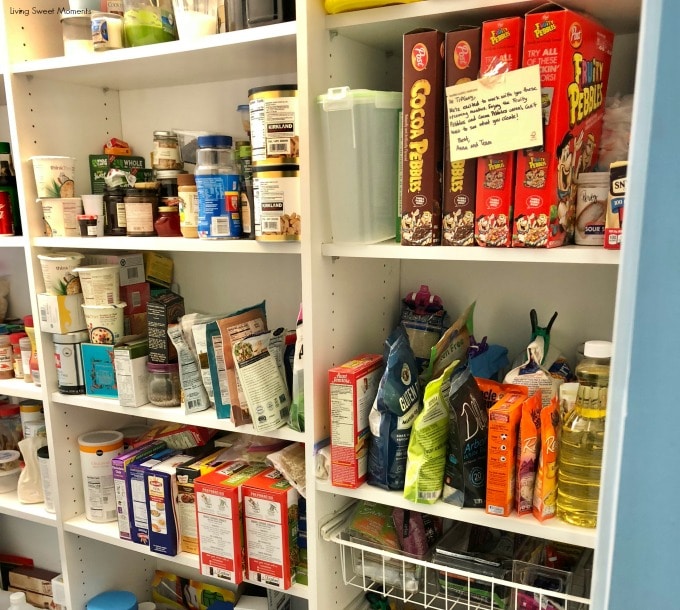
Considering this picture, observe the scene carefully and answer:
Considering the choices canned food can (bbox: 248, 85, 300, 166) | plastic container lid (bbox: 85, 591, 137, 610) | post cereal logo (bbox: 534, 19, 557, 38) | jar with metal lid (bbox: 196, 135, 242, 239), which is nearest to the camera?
post cereal logo (bbox: 534, 19, 557, 38)

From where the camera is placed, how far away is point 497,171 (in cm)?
95

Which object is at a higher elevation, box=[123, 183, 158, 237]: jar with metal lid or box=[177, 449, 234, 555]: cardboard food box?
box=[123, 183, 158, 237]: jar with metal lid

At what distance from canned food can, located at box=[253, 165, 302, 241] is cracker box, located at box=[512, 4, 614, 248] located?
1.27ft

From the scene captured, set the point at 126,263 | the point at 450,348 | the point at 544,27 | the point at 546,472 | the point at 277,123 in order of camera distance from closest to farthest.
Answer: the point at 544,27 < the point at 546,472 < the point at 277,123 < the point at 450,348 < the point at 126,263

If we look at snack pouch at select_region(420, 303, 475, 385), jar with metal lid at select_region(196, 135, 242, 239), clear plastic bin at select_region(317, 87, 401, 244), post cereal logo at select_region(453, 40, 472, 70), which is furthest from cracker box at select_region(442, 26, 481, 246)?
jar with metal lid at select_region(196, 135, 242, 239)

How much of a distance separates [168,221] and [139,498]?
0.64 meters

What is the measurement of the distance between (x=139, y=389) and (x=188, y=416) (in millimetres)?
153

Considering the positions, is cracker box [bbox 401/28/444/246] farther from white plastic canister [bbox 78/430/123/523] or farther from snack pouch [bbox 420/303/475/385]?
white plastic canister [bbox 78/430/123/523]

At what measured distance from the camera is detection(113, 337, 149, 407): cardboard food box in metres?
1.42

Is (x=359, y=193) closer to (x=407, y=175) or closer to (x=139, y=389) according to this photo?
(x=407, y=175)

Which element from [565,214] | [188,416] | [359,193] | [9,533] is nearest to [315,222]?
[359,193]

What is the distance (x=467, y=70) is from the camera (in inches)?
37.5

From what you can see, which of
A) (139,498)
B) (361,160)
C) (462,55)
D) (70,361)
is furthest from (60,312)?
(462,55)

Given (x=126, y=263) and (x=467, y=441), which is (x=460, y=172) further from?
(x=126, y=263)
